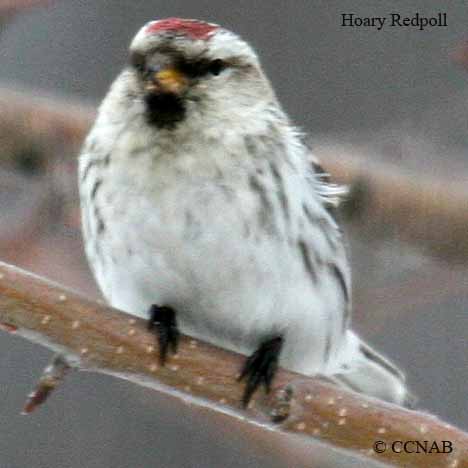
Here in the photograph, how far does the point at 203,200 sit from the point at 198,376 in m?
0.32

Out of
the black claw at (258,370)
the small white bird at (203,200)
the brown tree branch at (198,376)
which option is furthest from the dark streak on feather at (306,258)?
the brown tree branch at (198,376)

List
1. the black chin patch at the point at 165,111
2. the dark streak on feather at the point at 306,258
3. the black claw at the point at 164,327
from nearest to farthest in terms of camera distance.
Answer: the black claw at the point at 164,327 → the black chin patch at the point at 165,111 → the dark streak on feather at the point at 306,258

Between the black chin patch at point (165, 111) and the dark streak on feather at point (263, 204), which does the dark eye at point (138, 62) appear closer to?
the black chin patch at point (165, 111)

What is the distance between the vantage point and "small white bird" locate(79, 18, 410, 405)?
2.23 m

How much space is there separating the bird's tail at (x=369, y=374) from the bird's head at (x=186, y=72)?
617mm

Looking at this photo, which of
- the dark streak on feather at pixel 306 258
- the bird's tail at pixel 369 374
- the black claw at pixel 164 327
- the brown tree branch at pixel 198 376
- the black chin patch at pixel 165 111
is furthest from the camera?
the bird's tail at pixel 369 374

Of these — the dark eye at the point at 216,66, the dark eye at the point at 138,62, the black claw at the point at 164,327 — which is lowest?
the black claw at the point at 164,327

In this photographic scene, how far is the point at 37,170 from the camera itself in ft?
9.57

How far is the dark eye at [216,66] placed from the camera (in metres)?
2.26

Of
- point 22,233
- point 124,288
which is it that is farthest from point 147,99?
point 22,233

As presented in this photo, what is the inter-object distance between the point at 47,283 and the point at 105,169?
34cm

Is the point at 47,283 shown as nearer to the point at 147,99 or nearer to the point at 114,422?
the point at 147,99

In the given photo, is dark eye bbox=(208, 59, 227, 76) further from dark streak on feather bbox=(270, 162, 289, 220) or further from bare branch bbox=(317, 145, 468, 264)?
bare branch bbox=(317, 145, 468, 264)

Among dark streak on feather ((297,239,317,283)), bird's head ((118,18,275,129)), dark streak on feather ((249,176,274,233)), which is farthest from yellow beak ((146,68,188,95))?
dark streak on feather ((297,239,317,283))
